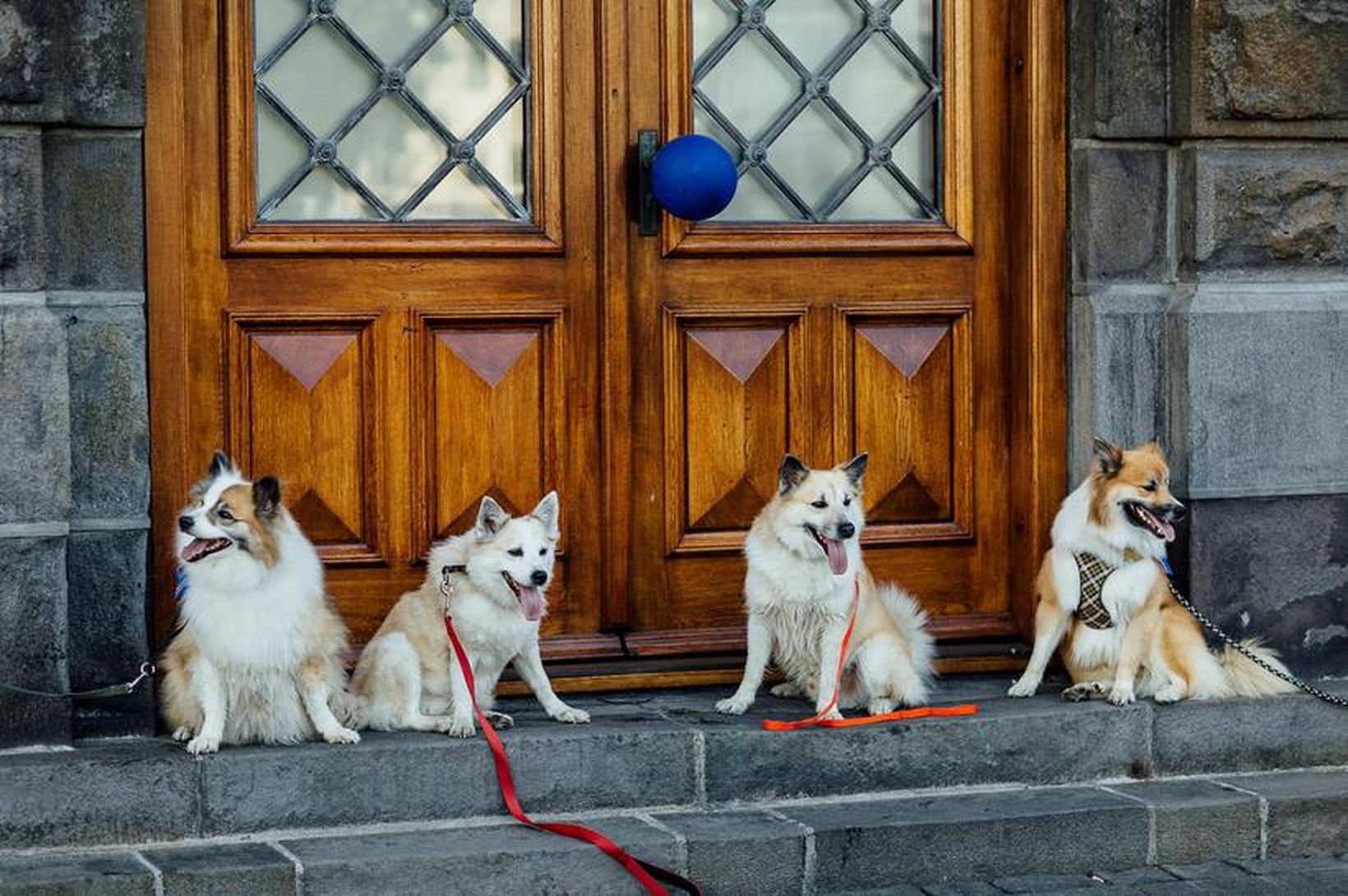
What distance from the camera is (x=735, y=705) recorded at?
7.37 m

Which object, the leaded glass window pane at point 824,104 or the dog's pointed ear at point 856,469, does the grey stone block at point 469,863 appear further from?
the leaded glass window pane at point 824,104

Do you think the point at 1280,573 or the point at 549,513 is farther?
the point at 1280,573

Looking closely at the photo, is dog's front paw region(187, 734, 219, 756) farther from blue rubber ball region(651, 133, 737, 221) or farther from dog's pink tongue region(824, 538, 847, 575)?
blue rubber ball region(651, 133, 737, 221)

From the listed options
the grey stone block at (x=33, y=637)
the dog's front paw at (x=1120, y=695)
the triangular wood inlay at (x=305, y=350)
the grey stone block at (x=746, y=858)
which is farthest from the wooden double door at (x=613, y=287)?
the grey stone block at (x=746, y=858)

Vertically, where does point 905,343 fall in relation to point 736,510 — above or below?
above

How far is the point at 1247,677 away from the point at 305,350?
3.41 m

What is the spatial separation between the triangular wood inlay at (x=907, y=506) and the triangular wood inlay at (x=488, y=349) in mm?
1447

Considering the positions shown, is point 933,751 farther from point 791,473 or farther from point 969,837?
point 791,473

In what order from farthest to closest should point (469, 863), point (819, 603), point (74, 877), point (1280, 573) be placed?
point (1280, 573) < point (819, 603) < point (469, 863) < point (74, 877)

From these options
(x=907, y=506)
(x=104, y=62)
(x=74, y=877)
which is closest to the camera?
(x=74, y=877)

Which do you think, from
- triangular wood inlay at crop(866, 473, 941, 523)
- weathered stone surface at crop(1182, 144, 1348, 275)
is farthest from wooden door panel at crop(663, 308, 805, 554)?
weathered stone surface at crop(1182, 144, 1348, 275)

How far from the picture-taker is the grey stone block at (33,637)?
6.62 meters

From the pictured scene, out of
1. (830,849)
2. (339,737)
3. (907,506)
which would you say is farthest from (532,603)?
(907,506)

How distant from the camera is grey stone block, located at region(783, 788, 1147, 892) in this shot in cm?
675
